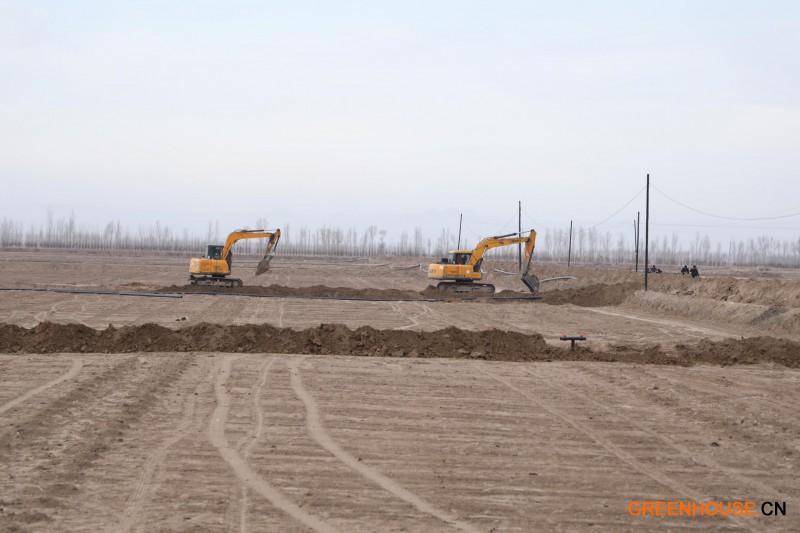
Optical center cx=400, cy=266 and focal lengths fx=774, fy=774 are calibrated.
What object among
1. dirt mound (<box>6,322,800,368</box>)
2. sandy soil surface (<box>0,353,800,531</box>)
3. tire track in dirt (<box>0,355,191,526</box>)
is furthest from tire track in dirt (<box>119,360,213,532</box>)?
dirt mound (<box>6,322,800,368</box>)

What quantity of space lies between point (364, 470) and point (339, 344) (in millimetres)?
9647

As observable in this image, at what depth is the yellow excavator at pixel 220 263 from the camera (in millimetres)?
39375

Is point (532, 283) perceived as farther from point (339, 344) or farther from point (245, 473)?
point (245, 473)

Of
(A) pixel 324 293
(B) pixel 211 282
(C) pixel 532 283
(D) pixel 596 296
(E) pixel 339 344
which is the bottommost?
(E) pixel 339 344

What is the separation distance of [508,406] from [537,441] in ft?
7.41

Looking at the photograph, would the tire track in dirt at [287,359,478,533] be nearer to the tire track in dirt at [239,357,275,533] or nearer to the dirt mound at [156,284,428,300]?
the tire track in dirt at [239,357,275,533]

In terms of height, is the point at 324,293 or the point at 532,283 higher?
the point at 532,283

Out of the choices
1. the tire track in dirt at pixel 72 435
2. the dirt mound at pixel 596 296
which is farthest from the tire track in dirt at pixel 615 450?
the dirt mound at pixel 596 296

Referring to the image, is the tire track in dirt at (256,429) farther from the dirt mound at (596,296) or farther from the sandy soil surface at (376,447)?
the dirt mound at (596,296)

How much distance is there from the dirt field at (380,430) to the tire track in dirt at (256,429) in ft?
0.11

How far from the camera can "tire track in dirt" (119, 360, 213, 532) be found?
6.71 m

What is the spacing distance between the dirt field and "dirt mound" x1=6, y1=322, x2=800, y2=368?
0.06 meters

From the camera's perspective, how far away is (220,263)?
39.6 metres

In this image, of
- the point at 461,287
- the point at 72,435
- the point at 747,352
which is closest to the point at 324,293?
the point at 461,287
